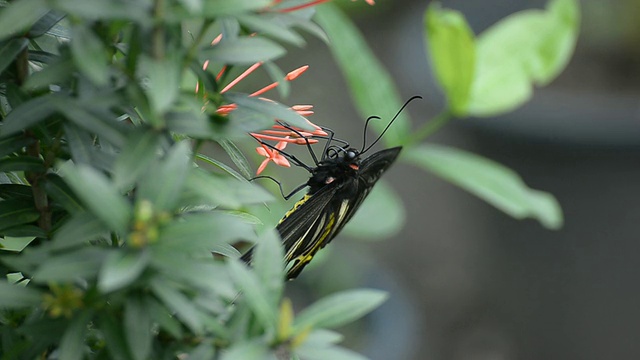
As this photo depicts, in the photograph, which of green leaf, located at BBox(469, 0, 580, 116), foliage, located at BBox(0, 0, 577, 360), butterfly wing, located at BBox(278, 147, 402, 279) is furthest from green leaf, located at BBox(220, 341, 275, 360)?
green leaf, located at BBox(469, 0, 580, 116)

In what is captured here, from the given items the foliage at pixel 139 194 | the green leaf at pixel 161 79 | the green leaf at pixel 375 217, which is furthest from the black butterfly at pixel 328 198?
the green leaf at pixel 375 217

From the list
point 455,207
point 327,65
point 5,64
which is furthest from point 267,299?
point 327,65

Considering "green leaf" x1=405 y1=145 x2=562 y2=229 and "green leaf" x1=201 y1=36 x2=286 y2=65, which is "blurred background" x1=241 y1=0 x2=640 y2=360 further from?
"green leaf" x1=201 y1=36 x2=286 y2=65

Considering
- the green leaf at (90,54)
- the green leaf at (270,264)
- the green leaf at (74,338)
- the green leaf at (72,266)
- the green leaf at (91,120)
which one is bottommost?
the green leaf at (74,338)

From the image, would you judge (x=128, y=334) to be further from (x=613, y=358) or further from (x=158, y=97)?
(x=613, y=358)

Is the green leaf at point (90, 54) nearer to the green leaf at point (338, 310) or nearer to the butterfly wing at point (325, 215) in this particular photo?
the green leaf at point (338, 310)

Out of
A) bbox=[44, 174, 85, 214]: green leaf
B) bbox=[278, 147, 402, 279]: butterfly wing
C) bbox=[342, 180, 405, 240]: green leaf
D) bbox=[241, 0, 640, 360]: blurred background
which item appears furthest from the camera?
bbox=[241, 0, 640, 360]: blurred background

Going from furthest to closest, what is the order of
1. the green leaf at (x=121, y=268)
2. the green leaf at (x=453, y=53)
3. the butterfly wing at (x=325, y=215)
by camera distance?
1. the green leaf at (x=453, y=53)
2. the butterfly wing at (x=325, y=215)
3. the green leaf at (x=121, y=268)

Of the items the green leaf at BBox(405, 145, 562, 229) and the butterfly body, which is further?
the green leaf at BBox(405, 145, 562, 229)
